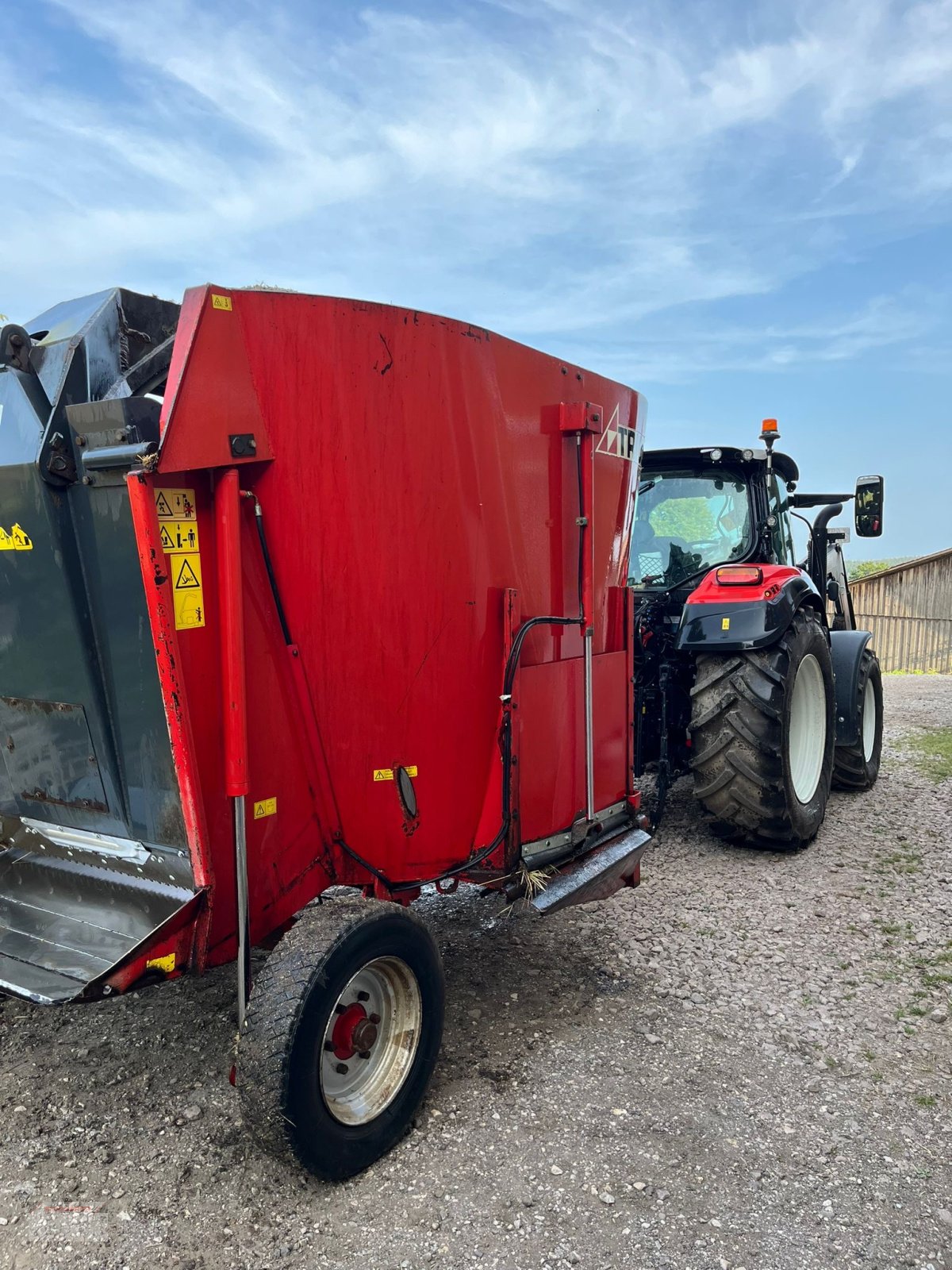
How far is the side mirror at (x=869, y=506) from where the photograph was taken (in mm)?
5969

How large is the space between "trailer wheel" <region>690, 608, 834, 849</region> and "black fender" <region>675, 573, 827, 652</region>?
→ 0.30ft

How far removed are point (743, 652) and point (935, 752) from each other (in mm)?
3940

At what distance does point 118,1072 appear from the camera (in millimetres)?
2654

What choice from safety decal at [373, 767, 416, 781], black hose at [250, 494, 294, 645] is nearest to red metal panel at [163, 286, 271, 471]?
black hose at [250, 494, 294, 645]

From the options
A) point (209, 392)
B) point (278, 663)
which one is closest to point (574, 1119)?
point (278, 663)

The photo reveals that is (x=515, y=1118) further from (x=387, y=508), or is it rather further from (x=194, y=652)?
(x=387, y=508)

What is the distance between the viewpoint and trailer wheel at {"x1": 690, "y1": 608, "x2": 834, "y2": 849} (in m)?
4.33

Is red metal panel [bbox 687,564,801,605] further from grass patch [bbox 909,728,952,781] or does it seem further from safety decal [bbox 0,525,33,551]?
safety decal [bbox 0,525,33,551]

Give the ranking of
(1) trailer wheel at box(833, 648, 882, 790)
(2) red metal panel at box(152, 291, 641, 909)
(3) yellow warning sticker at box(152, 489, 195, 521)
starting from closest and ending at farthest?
(3) yellow warning sticker at box(152, 489, 195, 521)
(2) red metal panel at box(152, 291, 641, 909)
(1) trailer wheel at box(833, 648, 882, 790)

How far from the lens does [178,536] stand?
2.15 metres

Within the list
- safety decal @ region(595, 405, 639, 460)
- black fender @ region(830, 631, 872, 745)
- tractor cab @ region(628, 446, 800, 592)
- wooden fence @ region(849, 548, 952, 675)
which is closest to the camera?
safety decal @ region(595, 405, 639, 460)

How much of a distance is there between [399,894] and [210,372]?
1.57 metres

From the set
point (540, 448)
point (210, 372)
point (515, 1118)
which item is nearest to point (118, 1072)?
point (515, 1118)

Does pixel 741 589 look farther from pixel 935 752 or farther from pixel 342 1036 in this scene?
pixel 935 752
